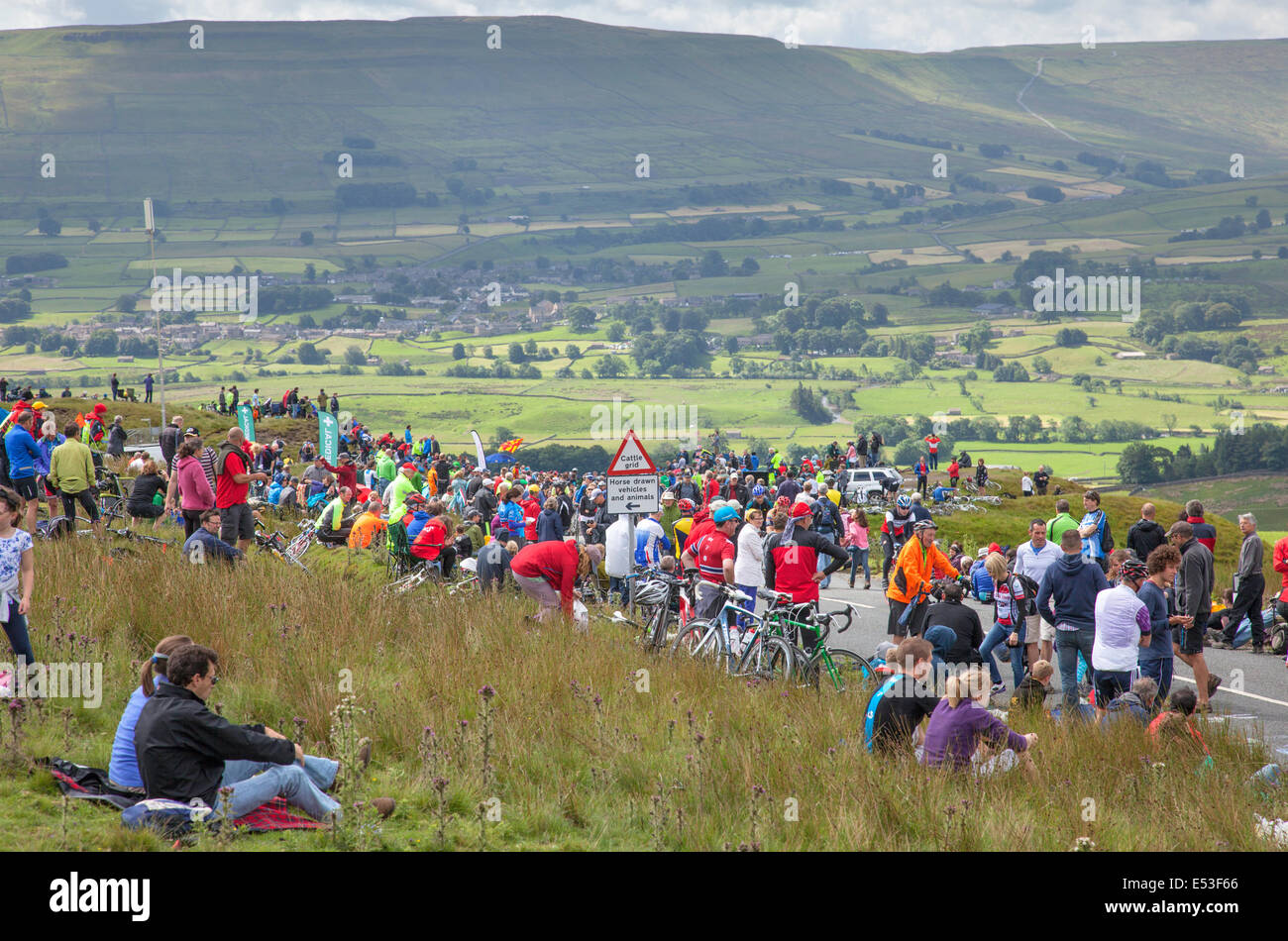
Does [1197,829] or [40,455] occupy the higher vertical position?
[40,455]

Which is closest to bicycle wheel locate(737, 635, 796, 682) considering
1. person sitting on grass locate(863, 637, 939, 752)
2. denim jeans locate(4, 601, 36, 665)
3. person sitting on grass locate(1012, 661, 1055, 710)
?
person sitting on grass locate(1012, 661, 1055, 710)

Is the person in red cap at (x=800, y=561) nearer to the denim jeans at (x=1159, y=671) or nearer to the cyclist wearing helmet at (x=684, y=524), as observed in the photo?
the denim jeans at (x=1159, y=671)

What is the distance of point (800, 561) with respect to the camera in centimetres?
1202

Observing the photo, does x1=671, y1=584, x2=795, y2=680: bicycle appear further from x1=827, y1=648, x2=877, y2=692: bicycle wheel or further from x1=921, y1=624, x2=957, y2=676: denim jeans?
x1=921, y1=624, x2=957, y2=676: denim jeans

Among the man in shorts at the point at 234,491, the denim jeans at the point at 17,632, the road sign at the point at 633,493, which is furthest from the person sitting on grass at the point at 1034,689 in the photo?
the man in shorts at the point at 234,491

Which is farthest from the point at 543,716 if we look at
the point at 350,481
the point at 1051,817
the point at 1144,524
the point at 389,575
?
the point at 350,481

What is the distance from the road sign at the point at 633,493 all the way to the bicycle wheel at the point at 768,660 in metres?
3.36

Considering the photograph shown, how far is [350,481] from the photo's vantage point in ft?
77.1

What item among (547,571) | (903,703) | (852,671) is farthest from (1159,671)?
(547,571)

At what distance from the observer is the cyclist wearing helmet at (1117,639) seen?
9.76 meters

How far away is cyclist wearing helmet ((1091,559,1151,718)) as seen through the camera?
32.0ft

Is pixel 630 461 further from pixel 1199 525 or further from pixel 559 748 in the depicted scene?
pixel 1199 525
